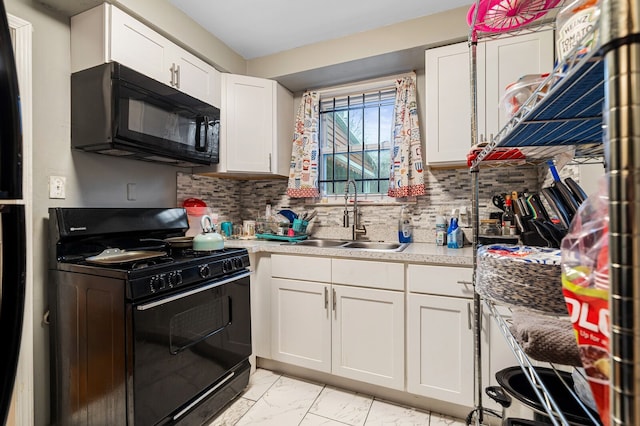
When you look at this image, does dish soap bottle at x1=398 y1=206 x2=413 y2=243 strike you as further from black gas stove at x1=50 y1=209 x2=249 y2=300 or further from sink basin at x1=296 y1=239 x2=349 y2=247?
black gas stove at x1=50 y1=209 x2=249 y2=300

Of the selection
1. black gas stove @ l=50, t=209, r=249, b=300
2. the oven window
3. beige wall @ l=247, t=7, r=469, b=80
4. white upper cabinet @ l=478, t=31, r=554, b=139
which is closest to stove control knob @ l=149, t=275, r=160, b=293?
black gas stove @ l=50, t=209, r=249, b=300

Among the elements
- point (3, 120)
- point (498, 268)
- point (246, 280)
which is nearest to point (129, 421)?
point (246, 280)

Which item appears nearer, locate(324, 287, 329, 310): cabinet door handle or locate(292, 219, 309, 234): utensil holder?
locate(324, 287, 329, 310): cabinet door handle

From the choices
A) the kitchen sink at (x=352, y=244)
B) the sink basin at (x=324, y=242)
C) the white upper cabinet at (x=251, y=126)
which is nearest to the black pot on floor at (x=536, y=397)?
the kitchen sink at (x=352, y=244)

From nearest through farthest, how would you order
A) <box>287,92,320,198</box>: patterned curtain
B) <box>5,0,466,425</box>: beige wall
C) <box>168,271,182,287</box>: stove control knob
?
<box>168,271,182,287</box>: stove control knob → <box>5,0,466,425</box>: beige wall → <box>287,92,320,198</box>: patterned curtain

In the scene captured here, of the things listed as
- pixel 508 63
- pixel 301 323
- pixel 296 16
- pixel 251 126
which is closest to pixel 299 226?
pixel 301 323

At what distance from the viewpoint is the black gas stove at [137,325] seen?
4.36 ft

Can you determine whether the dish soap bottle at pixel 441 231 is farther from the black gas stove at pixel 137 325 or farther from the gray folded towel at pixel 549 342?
the gray folded towel at pixel 549 342

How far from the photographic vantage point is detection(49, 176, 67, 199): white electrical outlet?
1.65m

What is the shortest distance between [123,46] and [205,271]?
4.42ft

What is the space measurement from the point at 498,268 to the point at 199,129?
2.08 metres

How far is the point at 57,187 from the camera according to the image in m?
1.68

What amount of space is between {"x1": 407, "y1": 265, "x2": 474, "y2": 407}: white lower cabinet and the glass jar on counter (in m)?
0.62

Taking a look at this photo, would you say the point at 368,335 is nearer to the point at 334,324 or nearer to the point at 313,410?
the point at 334,324
